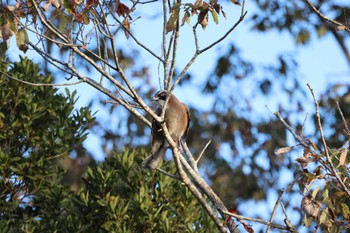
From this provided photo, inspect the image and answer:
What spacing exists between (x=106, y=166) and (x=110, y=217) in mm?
524

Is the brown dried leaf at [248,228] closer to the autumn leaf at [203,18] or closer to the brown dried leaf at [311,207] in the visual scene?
the brown dried leaf at [311,207]

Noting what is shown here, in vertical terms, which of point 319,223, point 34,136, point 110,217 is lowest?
point 319,223

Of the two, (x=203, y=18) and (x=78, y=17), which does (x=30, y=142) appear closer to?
(x=78, y=17)

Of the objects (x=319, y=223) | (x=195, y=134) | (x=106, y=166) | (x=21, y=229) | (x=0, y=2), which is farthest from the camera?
(x=195, y=134)

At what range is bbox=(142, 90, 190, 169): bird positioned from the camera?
6.14 m

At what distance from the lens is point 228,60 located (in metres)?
13.7

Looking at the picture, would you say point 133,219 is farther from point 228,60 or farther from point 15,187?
point 228,60

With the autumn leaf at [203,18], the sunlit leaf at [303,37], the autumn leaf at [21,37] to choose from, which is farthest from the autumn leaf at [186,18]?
the sunlit leaf at [303,37]

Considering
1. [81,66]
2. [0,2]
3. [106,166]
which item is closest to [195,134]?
[81,66]

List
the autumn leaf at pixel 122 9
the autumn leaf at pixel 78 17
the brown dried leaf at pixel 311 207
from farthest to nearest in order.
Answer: the autumn leaf at pixel 122 9 → the autumn leaf at pixel 78 17 → the brown dried leaf at pixel 311 207

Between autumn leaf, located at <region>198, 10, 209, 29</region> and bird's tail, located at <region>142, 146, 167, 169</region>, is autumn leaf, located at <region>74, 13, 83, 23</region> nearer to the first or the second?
autumn leaf, located at <region>198, 10, 209, 29</region>

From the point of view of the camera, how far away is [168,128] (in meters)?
6.91

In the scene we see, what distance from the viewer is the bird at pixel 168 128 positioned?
614 centimetres

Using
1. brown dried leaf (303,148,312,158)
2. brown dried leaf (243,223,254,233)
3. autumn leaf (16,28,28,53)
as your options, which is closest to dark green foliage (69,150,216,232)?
brown dried leaf (243,223,254,233)
